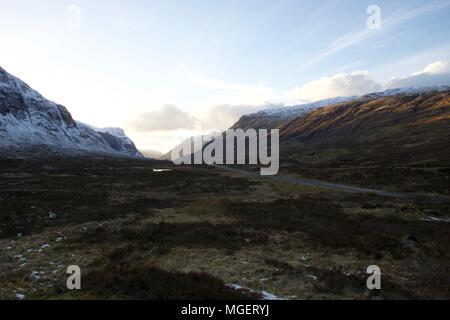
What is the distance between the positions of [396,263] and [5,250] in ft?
64.1

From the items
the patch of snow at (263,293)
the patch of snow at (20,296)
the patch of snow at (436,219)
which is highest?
the patch of snow at (436,219)

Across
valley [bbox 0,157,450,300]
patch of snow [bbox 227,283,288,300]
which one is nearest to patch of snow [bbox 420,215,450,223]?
valley [bbox 0,157,450,300]

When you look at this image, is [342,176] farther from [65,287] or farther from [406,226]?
[65,287]

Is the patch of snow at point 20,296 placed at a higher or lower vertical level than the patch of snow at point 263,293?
higher

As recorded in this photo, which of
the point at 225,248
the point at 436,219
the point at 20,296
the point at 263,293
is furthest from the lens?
the point at 436,219

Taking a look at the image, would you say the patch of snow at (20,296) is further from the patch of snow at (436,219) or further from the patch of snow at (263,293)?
the patch of snow at (436,219)

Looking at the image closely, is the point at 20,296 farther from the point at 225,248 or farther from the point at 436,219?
the point at 436,219

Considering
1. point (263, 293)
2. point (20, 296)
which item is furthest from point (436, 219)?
point (20, 296)

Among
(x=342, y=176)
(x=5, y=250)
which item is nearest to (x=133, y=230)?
(x=5, y=250)

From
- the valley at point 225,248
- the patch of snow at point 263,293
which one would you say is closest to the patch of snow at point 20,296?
the valley at point 225,248

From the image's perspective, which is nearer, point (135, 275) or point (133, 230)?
point (135, 275)

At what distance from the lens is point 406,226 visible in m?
22.4
